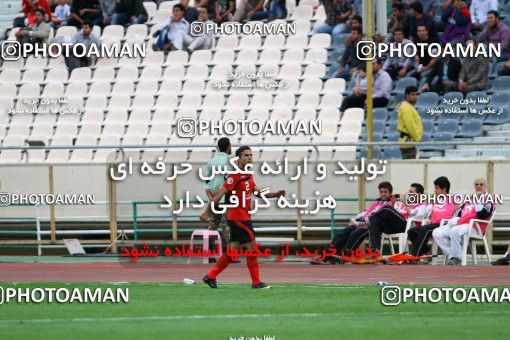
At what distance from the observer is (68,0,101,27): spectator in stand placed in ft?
93.6

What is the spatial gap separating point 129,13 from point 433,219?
10.1 meters

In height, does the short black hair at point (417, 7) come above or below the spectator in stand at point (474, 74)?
above

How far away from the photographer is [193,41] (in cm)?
2698

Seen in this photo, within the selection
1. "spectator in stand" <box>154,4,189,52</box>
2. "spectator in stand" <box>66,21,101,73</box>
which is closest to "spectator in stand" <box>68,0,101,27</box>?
"spectator in stand" <box>66,21,101,73</box>

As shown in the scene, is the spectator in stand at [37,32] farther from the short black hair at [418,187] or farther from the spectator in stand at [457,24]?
the short black hair at [418,187]

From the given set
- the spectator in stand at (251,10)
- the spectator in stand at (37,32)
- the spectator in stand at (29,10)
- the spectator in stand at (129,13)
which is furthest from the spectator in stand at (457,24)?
the spectator in stand at (29,10)

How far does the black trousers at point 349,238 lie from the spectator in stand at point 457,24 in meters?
5.00

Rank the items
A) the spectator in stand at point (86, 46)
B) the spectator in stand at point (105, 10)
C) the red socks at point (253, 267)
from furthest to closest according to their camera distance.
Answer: the spectator in stand at point (105, 10) → the spectator in stand at point (86, 46) → the red socks at point (253, 267)

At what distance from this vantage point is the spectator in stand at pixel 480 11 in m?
24.3

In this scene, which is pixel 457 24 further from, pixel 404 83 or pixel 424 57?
pixel 404 83

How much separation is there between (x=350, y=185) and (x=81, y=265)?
449 centimetres

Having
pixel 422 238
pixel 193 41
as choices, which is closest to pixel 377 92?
pixel 422 238

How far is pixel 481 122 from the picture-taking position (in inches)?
901

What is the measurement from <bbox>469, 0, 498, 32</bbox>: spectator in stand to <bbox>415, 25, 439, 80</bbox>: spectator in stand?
77cm
